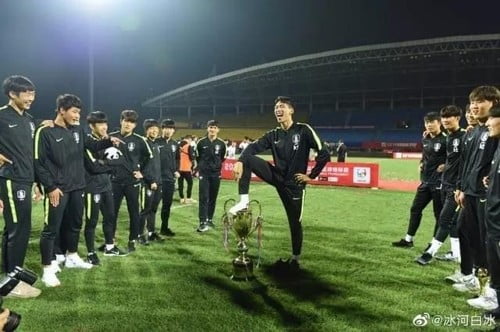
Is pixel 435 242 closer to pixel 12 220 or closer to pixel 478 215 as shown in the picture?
pixel 478 215

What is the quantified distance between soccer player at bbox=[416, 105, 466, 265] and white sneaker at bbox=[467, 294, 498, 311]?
1488mm

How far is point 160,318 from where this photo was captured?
4.02 meters

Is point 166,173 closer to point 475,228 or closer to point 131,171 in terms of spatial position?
point 131,171

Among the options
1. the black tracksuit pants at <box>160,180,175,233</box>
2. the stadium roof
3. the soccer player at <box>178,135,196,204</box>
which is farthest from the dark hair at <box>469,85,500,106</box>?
the stadium roof

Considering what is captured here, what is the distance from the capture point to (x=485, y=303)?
436 cm

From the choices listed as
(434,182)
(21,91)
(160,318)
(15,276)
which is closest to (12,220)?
(15,276)

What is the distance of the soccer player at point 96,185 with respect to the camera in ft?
19.1

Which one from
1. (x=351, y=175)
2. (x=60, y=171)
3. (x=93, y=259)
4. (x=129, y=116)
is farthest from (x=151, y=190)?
(x=351, y=175)

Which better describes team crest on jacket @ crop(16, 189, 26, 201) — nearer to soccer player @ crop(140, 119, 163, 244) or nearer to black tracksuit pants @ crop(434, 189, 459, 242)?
soccer player @ crop(140, 119, 163, 244)

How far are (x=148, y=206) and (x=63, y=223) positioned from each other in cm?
170

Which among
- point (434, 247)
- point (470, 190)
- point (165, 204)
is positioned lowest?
point (434, 247)

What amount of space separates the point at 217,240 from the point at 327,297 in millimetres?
3218

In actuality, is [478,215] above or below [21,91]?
below

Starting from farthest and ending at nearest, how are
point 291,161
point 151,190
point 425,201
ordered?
point 151,190 → point 425,201 → point 291,161
